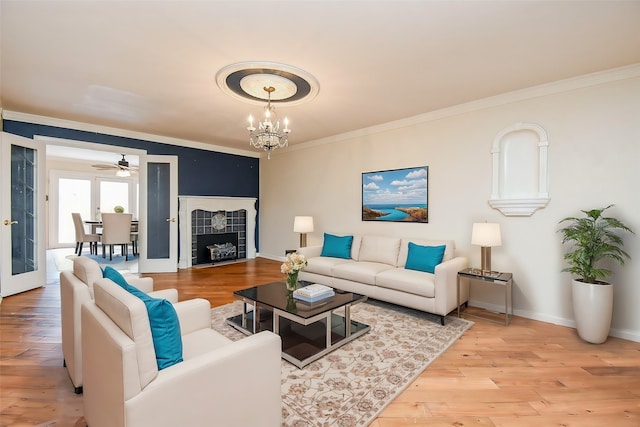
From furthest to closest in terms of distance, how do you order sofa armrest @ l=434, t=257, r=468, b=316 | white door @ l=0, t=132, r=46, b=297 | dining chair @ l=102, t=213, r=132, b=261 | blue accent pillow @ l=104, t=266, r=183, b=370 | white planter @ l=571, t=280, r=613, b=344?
dining chair @ l=102, t=213, r=132, b=261
white door @ l=0, t=132, r=46, b=297
sofa armrest @ l=434, t=257, r=468, b=316
white planter @ l=571, t=280, r=613, b=344
blue accent pillow @ l=104, t=266, r=183, b=370

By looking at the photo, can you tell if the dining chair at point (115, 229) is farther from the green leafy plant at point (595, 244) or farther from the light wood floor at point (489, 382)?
the green leafy plant at point (595, 244)

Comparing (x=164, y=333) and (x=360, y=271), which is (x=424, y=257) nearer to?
(x=360, y=271)

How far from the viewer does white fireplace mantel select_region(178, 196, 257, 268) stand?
6082 mm

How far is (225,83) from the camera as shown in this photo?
10.7 feet

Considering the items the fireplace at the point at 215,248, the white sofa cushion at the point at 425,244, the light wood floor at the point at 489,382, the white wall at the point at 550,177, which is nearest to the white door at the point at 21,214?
the light wood floor at the point at 489,382

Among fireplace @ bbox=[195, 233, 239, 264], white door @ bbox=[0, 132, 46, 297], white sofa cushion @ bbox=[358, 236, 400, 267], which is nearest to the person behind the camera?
white door @ bbox=[0, 132, 46, 297]

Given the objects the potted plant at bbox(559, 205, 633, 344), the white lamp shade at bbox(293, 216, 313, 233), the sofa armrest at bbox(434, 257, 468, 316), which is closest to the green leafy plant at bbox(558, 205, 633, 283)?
the potted plant at bbox(559, 205, 633, 344)

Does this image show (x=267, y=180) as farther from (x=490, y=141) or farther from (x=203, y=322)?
(x=203, y=322)

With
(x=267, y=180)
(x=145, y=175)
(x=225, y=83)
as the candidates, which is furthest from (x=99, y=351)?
(x=267, y=180)

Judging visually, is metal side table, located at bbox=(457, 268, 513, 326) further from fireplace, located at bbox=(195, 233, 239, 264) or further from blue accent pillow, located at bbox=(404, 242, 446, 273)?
fireplace, located at bbox=(195, 233, 239, 264)

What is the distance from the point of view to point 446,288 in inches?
125

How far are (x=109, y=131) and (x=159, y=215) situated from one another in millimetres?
1699

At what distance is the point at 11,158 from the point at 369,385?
5.62 m

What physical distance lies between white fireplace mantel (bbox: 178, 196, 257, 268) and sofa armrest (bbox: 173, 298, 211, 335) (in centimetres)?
432
